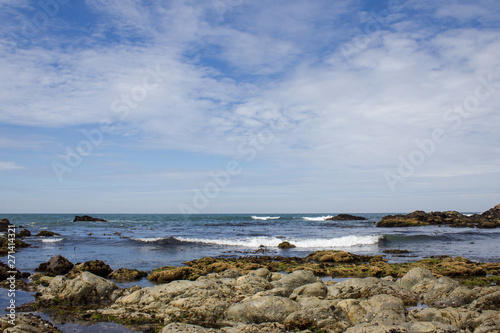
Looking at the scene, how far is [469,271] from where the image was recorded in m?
16.9

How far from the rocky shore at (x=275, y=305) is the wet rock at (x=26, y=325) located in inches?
0.9

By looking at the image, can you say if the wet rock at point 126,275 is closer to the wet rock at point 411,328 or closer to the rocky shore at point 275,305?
the rocky shore at point 275,305

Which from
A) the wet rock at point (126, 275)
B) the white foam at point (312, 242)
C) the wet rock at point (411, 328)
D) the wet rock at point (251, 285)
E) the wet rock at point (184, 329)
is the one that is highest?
the wet rock at point (411, 328)

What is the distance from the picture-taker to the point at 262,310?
9.79m

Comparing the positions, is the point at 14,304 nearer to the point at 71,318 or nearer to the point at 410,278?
the point at 71,318

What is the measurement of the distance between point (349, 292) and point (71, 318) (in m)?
9.08

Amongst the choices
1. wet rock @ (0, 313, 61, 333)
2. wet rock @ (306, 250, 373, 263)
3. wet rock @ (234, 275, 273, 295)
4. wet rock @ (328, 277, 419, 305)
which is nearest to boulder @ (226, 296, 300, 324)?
wet rock @ (234, 275, 273, 295)

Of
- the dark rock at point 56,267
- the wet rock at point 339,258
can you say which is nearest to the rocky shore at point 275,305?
the dark rock at point 56,267

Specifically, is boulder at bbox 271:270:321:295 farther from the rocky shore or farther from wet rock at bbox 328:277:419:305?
wet rock at bbox 328:277:419:305

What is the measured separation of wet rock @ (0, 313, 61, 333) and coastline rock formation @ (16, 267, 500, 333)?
4.32ft

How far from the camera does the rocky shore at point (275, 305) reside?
345 inches

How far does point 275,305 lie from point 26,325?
637 cm

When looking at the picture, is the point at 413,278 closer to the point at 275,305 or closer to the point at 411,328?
the point at 411,328

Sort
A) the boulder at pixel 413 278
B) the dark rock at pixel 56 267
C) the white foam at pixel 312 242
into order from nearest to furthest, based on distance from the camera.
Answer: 1. the boulder at pixel 413 278
2. the dark rock at pixel 56 267
3. the white foam at pixel 312 242
